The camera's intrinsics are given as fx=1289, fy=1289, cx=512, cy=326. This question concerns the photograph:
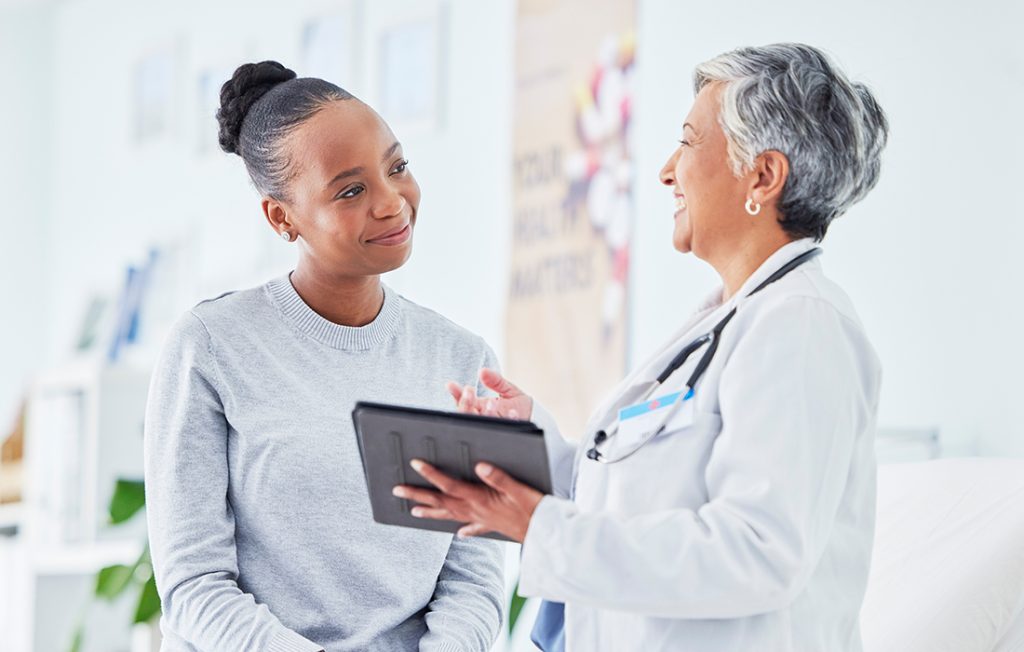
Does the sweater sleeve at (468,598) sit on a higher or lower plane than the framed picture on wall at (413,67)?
lower

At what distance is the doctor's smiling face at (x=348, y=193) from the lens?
5.48 feet

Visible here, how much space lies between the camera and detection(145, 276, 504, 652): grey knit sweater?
5.16 feet

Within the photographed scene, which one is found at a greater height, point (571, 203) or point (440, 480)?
point (571, 203)

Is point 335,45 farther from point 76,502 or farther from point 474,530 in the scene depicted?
point 474,530

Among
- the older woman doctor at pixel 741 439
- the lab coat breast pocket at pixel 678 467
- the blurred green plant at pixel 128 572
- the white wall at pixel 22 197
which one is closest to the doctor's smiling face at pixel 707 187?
the older woman doctor at pixel 741 439

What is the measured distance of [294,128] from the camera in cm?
170

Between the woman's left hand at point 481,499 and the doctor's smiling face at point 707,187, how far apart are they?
37 cm

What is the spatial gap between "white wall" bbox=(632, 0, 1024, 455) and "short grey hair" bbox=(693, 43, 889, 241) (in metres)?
0.96

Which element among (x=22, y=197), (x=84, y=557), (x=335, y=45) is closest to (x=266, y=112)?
(x=335, y=45)

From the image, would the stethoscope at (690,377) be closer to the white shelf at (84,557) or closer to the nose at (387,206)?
the nose at (387,206)

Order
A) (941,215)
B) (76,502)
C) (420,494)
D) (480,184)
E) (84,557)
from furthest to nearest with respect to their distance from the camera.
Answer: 1. (76,502)
2. (84,557)
3. (480,184)
4. (941,215)
5. (420,494)

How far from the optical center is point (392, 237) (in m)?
1.68

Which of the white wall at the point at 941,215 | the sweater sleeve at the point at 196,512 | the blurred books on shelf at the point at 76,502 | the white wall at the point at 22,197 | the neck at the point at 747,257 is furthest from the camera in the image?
the white wall at the point at 22,197

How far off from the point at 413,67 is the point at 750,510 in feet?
10.2
